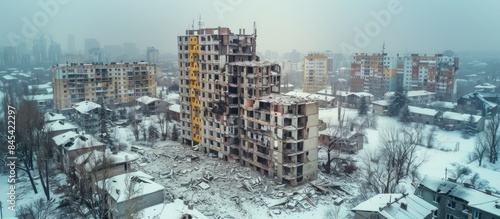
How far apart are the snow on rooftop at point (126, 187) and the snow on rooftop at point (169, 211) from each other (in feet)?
3.35

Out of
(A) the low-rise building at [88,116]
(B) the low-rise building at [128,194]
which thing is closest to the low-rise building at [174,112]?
(A) the low-rise building at [88,116]

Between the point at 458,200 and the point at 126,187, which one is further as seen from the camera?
the point at 458,200

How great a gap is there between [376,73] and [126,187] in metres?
56.6

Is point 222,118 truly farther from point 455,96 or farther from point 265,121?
point 455,96

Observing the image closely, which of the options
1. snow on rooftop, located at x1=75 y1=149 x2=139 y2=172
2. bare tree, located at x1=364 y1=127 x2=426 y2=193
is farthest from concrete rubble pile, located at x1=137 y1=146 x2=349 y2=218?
snow on rooftop, located at x1=75 y1=149 x2=139 y2=172

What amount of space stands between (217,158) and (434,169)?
17880 millimetres

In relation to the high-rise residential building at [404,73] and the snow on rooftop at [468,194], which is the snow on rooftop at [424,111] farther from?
the snow on rooftop at [468,194]

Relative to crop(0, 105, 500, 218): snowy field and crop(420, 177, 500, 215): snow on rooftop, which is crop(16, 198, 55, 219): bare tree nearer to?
crop(0, 105, 500, 218): snowy field

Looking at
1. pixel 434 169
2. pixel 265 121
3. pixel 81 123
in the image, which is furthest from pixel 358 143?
pixel 81 123

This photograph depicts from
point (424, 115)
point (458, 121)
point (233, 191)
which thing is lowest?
point (233, 191)

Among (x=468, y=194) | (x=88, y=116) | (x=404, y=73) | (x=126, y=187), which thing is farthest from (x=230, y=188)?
(x=404, y=73)

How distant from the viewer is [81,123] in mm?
37719

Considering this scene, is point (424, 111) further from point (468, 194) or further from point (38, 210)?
point (38, 210)

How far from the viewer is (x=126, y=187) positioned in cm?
1750
